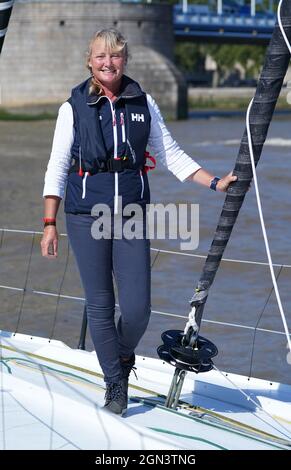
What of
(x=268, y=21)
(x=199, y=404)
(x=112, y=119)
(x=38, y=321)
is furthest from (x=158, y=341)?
(x=268, y=21)

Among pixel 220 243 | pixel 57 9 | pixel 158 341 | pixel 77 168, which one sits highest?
pixel 57 9

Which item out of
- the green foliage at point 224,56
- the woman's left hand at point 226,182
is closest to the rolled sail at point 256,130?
the woman's left hand at point 226,182

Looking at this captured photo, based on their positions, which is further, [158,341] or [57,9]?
[57,9]

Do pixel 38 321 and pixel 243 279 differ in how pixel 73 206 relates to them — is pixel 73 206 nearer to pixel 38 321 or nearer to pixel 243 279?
pixel 38 321

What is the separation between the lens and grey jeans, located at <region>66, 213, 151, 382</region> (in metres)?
3.41

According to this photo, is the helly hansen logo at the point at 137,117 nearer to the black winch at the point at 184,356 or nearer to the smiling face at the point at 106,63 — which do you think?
the smiling face at the point at 106,63

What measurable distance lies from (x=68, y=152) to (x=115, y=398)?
0.83 metres

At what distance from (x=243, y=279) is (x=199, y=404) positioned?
5250 mm

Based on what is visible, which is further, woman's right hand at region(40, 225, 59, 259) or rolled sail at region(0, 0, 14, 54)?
rolled sail at region(0, 0, 14, 54)

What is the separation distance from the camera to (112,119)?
11.3ft

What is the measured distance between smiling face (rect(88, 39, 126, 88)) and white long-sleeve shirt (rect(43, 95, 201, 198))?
→ 0.15 meters

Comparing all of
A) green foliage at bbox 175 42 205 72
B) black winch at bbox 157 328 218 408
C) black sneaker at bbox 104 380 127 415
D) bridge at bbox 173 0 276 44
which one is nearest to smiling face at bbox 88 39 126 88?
black winch at bbox 157 328 218 408

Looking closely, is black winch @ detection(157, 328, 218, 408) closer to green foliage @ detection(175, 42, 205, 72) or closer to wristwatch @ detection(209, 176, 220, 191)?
wristwatch @ detection(209, 176, 220, 191)

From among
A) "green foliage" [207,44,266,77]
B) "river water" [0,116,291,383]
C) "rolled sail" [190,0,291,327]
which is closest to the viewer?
"rolled sail" [190,0,291,327]
